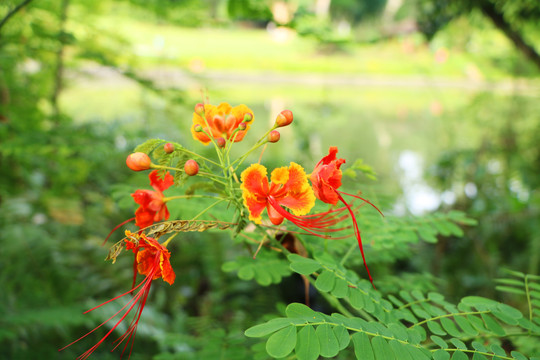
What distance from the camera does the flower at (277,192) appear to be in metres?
0.57

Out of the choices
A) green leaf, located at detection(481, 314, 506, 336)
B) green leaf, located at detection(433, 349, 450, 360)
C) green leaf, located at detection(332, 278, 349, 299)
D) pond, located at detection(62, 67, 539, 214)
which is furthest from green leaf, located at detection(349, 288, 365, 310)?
pond, located at detection(62, 67, 539, 214)

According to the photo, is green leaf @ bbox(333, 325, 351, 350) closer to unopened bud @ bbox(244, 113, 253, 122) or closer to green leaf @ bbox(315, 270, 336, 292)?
green leaf @ bbox(315, 270, 336, 292)

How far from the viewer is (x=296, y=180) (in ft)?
1.94

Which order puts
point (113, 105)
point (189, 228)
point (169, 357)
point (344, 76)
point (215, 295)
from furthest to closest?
1. point (344, 76)
2. point (113, 105)
3. point (215, 295)
4. point (169, 357)
5. point (189, 228)

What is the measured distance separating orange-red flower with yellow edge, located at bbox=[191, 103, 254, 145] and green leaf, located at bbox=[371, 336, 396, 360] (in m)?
0.41

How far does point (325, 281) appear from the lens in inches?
24.6

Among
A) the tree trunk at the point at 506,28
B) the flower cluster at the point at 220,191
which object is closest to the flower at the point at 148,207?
the flower cluster at the point at 220,191

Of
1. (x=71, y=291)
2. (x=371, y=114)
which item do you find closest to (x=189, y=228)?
(x=71, y=291)

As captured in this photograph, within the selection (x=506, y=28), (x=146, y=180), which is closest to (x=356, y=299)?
(x=146, y=180)

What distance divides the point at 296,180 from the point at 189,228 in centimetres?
19

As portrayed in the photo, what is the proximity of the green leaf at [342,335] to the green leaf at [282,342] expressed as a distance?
0.22 ft

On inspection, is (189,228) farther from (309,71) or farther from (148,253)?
(309,71)

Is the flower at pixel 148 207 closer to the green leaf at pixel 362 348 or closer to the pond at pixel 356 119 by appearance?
the pond at pixel 356 119

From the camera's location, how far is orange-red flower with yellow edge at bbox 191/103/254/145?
2.09 ft
